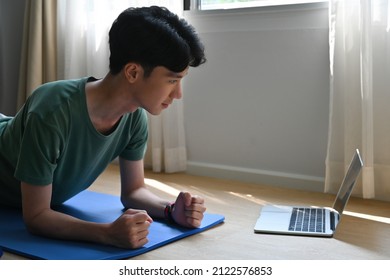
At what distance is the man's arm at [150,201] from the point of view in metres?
1.97

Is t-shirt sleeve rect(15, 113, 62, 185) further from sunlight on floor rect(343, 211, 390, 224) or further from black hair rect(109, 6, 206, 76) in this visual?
sunlight on floor rect(343, 211, 390, 224)

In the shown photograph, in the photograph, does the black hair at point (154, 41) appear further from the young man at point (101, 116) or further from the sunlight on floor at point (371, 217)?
the sunlight on floor at point (371, 217)

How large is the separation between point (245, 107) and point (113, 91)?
3.91 ft

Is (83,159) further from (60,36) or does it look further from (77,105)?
(60,36)

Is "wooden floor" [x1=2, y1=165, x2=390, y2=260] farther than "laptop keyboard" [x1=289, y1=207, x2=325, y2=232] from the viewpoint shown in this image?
No

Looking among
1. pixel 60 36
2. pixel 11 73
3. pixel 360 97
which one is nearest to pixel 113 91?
pixel 360 97

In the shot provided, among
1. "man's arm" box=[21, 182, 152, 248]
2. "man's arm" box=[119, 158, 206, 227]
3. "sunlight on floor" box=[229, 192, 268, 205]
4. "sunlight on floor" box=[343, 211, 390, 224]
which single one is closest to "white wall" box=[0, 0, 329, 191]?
"sunlight on floor" box=[229, 192, 268, 205]

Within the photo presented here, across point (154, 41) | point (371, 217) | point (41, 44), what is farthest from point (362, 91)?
point (41, 44)

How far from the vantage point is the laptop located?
6.72ft

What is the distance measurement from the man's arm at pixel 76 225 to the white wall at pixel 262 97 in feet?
4.03

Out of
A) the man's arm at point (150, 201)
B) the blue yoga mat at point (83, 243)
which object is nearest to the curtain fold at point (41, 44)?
the blue yoga mat at point (83, 243)

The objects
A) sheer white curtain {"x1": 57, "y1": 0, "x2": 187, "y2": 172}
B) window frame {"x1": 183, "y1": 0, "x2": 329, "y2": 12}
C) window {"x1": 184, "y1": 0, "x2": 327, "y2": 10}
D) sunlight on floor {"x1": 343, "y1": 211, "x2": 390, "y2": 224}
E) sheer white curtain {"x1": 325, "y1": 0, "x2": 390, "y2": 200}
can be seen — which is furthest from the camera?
sheer white curtain {"x1": 57, "y1": 0, "x2": 187, "y2": 172}

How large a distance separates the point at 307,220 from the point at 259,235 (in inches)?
9.2

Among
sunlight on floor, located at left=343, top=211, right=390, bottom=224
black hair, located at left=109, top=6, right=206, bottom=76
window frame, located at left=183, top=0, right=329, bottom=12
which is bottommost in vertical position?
sunlight on floor, located at left=343, top=211, right=390, bottom=224
